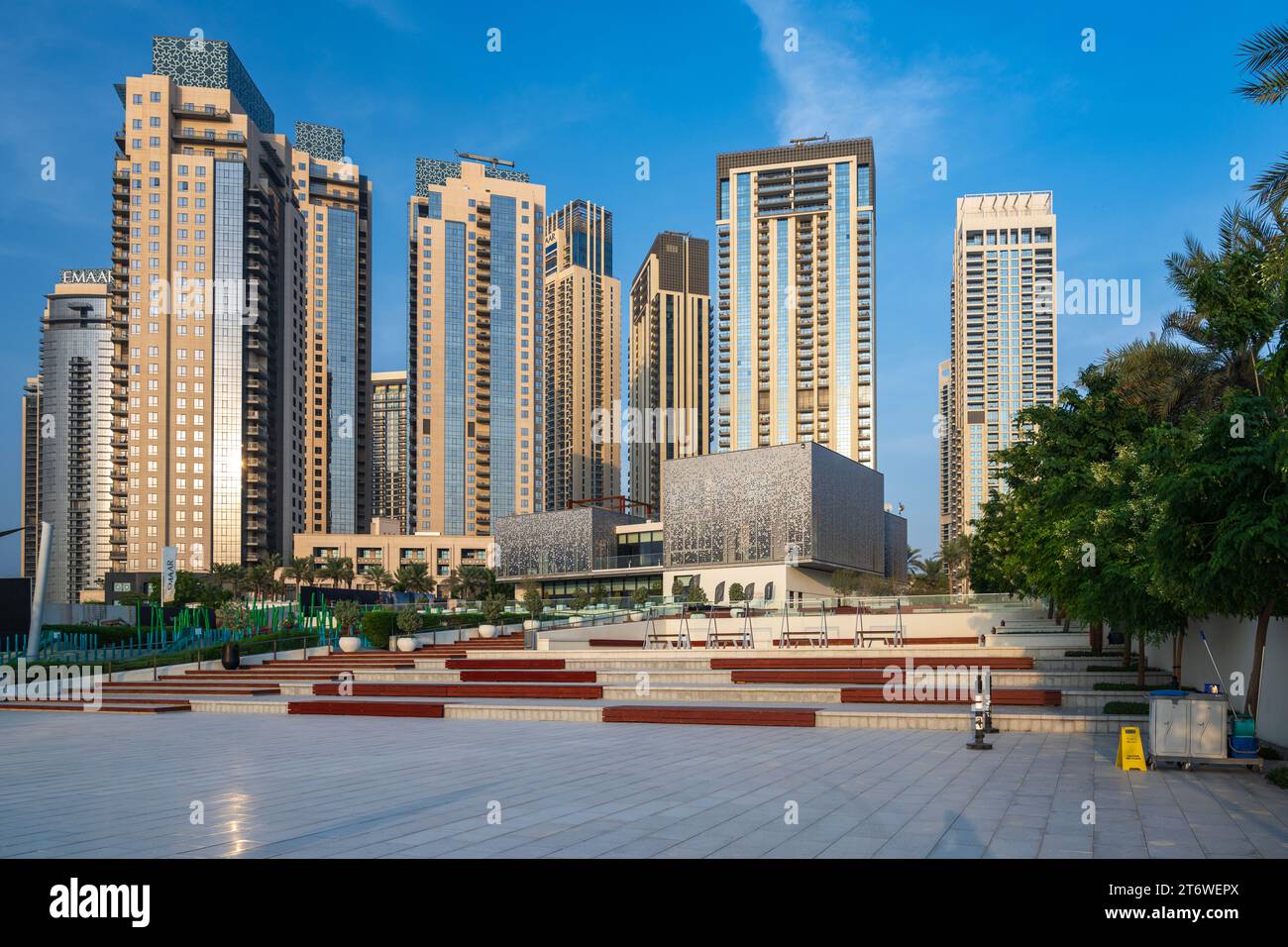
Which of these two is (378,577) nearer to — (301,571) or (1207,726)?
(301,571)

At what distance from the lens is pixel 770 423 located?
154000mm

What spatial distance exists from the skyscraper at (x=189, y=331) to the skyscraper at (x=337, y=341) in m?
45.4

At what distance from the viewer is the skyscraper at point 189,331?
12469cm

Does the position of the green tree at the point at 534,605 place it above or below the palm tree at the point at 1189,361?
below

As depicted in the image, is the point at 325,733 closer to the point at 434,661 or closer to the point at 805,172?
the point at 434,661

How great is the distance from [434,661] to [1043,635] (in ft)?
73.5

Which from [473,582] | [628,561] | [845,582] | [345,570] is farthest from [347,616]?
[345,570]

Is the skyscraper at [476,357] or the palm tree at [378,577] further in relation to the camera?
the skyscraper at [476,357]

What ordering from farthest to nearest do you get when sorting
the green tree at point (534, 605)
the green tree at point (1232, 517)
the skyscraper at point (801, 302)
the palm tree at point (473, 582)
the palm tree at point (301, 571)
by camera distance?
the skyscraper at point (801, 302)
the palm tree at point (301, 571)
the palm tree at point (473, 582)
the green tree at point (534, 605)
the green tree at point (1232, 517)

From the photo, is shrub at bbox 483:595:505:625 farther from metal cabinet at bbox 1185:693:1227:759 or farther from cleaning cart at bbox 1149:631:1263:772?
metal cabinet at bbox 1185:693:1227:759

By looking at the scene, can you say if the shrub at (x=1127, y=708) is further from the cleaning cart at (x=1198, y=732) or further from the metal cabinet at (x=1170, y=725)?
the metal cabinet at (x=1170, y=725)

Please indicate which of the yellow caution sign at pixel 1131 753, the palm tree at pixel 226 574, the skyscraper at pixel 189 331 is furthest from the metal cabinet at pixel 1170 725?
the skyscraper at pixel 189 331
